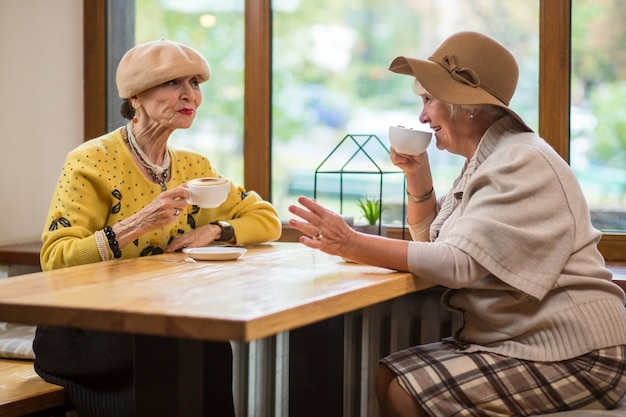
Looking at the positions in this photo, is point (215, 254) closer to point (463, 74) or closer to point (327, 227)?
point (327, 227)

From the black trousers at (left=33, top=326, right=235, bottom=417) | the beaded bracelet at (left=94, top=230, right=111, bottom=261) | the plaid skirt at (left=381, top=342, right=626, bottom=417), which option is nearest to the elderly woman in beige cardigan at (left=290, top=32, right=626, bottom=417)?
the plaid skirt at (left=381, top=342, right=626, bottom=417)

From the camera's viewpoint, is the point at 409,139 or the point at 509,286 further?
the point at 409,139

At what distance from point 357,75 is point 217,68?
1.79 ft

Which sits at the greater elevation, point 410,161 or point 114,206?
point 410,161

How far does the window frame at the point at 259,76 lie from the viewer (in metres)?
2.89

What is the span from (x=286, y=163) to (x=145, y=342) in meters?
1.72

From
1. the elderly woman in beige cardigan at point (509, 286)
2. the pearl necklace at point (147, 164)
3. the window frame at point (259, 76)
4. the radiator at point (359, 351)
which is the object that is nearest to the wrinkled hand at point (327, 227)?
the elderly woman in beige cardigan at point (509, 286)

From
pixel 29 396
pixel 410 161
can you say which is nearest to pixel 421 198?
pixel 410 161

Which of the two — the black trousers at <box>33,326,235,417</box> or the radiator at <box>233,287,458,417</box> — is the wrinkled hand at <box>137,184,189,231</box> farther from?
the radiator at <box>233,287,458,417</box>

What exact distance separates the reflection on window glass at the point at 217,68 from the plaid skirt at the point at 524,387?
1.55 metres

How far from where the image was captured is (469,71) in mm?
2102

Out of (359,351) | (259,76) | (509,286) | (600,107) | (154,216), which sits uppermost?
(259,76)

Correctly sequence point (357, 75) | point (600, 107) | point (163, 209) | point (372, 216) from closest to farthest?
point (163, 209) → point (372, 216) → point (600, 107) → point (357, 75)

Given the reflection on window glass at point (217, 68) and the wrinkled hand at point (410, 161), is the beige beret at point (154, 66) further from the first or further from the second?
the reflection on window glass at point (217, 68)
